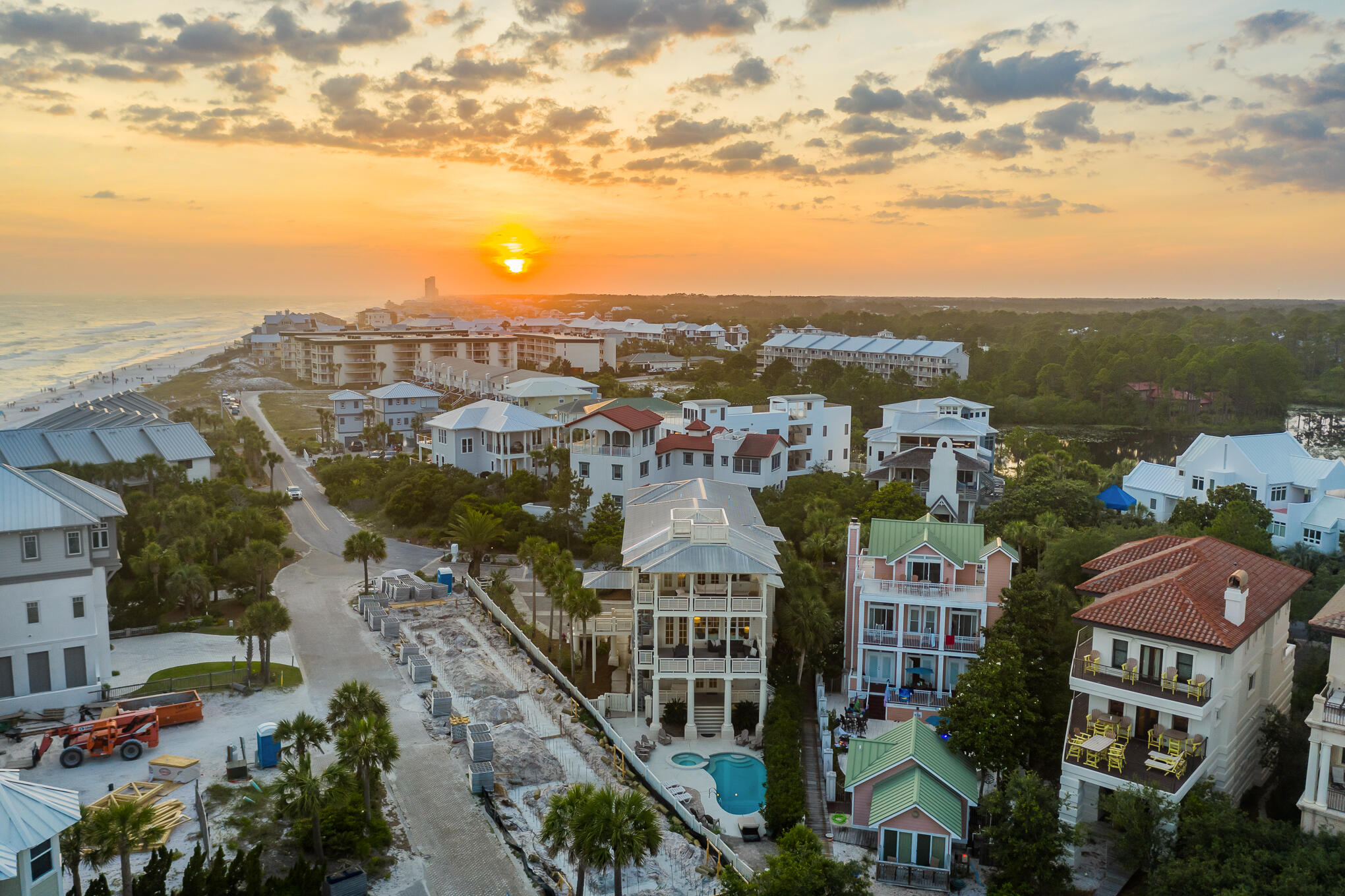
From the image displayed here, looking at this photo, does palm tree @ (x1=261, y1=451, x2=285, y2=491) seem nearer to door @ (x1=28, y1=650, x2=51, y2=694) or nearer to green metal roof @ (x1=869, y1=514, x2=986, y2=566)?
door @ (x1=28, y1=650, x2=51, y2=694)

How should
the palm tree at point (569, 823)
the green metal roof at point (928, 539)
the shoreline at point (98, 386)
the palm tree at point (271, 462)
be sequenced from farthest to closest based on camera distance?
1. the shoreline at point (98, 386)
2. the palm tree at point (271, 462)
3. the green metal roof at point (928, 539)
4. the palm tree at point (569, 823)

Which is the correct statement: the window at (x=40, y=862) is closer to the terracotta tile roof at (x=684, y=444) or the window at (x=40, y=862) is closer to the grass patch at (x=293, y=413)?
the terracotta tile roof at (x=684, y=444)

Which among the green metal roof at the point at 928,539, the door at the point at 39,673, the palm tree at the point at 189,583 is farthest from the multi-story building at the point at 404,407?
the green metal roof at the point at 928,539

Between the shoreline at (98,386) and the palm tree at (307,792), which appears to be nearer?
the palm tree at (307,792)

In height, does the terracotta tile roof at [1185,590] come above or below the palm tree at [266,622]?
above

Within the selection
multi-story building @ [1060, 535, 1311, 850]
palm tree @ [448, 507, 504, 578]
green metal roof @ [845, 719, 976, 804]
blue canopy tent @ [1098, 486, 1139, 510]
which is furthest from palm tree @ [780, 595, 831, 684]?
blue canopy tent @ [1098, 486, 1139, 510]

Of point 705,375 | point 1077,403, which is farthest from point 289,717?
point 1077,403

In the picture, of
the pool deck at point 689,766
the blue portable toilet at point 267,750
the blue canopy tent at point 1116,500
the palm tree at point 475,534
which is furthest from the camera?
the blue canopy tent at point 1116,500

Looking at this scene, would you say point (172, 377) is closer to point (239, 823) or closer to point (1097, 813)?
point (239, 823)
